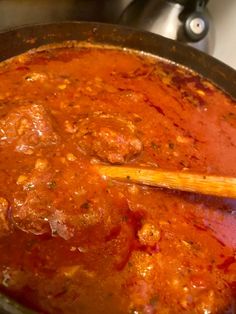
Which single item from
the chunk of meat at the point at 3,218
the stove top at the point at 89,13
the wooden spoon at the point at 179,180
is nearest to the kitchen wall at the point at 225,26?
the stove top at the point at 89,13

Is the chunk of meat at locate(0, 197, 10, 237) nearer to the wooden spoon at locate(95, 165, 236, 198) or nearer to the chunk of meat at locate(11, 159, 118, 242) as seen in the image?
the chunk of meat at locate(11, 159, 118, 242)

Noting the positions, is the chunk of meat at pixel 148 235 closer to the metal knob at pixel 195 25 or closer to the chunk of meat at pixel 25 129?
the chunk of meat at pixel 25 129

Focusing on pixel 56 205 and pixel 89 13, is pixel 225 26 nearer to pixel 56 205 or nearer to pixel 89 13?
pixel 89 13

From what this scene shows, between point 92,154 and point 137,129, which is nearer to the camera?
point 92,154

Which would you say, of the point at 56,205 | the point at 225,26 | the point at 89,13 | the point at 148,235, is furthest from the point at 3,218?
the point at 225,26

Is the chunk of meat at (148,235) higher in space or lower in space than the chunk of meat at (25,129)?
lower

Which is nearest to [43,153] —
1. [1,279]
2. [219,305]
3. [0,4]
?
[1,279]

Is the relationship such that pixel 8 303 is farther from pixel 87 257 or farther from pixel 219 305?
pixel 219 305

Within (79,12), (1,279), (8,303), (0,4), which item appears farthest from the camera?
(79,12)
